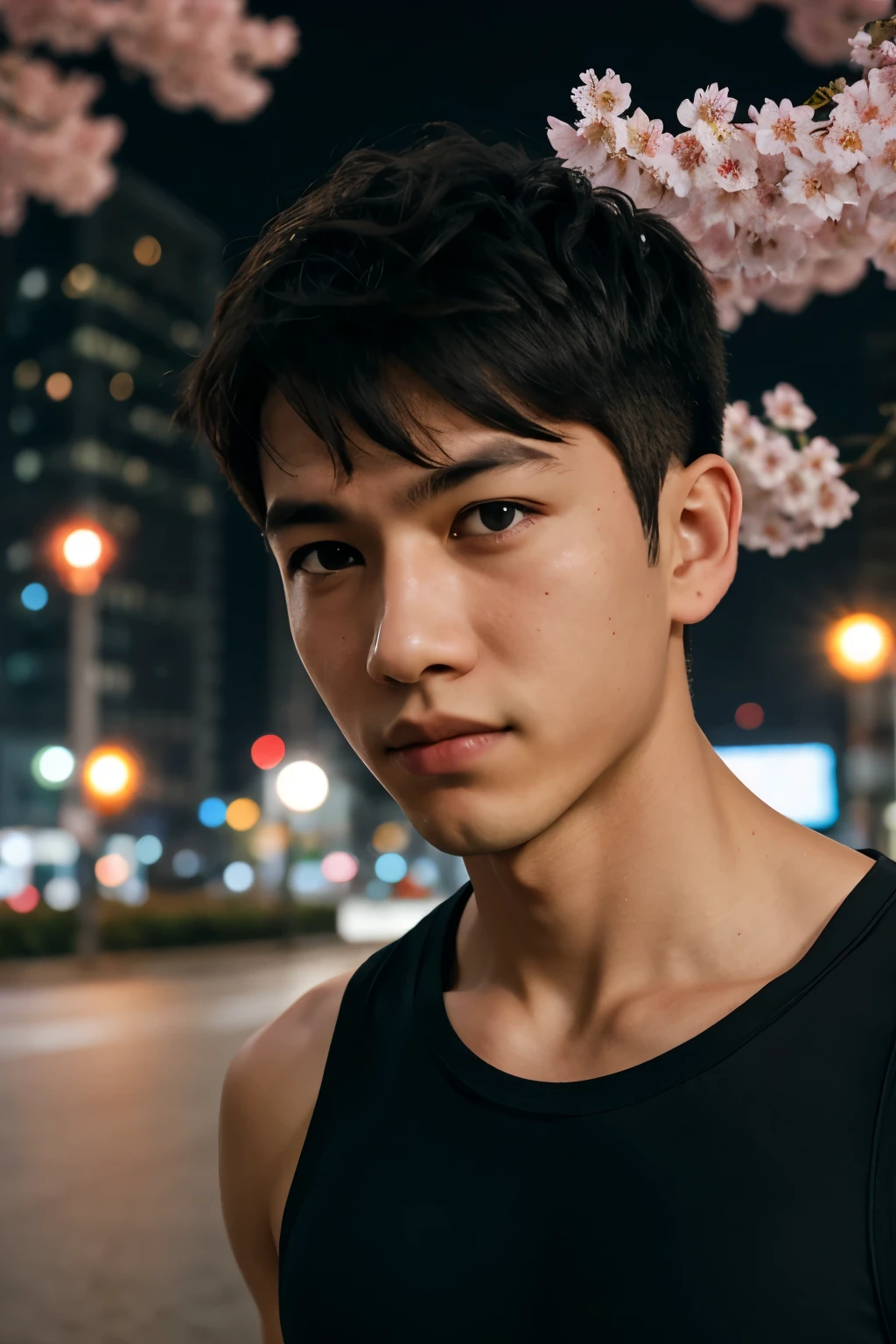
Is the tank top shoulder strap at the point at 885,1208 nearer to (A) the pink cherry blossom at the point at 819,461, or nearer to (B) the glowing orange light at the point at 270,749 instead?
(A) the pink cherry blossom at the point at 819,461

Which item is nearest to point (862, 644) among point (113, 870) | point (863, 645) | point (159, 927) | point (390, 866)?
point (863, 645)

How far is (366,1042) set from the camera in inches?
60.0

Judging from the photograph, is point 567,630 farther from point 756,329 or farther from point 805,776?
point 805,776

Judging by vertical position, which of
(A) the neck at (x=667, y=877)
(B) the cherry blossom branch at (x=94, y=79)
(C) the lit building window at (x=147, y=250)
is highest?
(C) the lit building window at (x=147, y=250)

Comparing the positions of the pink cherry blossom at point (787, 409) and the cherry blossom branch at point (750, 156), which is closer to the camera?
the cherry blossom branch at point (750, 156)

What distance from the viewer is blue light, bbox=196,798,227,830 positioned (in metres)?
51.8

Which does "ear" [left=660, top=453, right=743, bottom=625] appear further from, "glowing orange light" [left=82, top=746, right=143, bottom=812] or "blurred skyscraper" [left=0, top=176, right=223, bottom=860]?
"blurred skyscraper" [left=0, top=176, right=223, bottom=860]

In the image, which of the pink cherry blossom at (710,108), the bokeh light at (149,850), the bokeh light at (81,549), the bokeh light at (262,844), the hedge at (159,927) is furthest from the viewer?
the bokeh light at (149,850)

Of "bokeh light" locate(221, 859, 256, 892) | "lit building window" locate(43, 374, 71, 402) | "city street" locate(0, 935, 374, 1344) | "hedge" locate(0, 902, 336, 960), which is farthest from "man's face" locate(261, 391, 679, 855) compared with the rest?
"lit building window" locate(43, 374, 71, 402)

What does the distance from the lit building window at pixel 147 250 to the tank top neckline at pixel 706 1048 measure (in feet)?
186

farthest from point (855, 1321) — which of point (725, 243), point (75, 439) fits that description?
point (75, 439)

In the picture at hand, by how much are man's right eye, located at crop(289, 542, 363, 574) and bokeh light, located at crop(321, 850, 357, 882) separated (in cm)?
4131

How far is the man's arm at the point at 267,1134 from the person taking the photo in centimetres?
A: 154

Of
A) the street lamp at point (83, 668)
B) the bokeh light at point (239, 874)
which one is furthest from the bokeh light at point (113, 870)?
the street lamp at point (83, 668)
